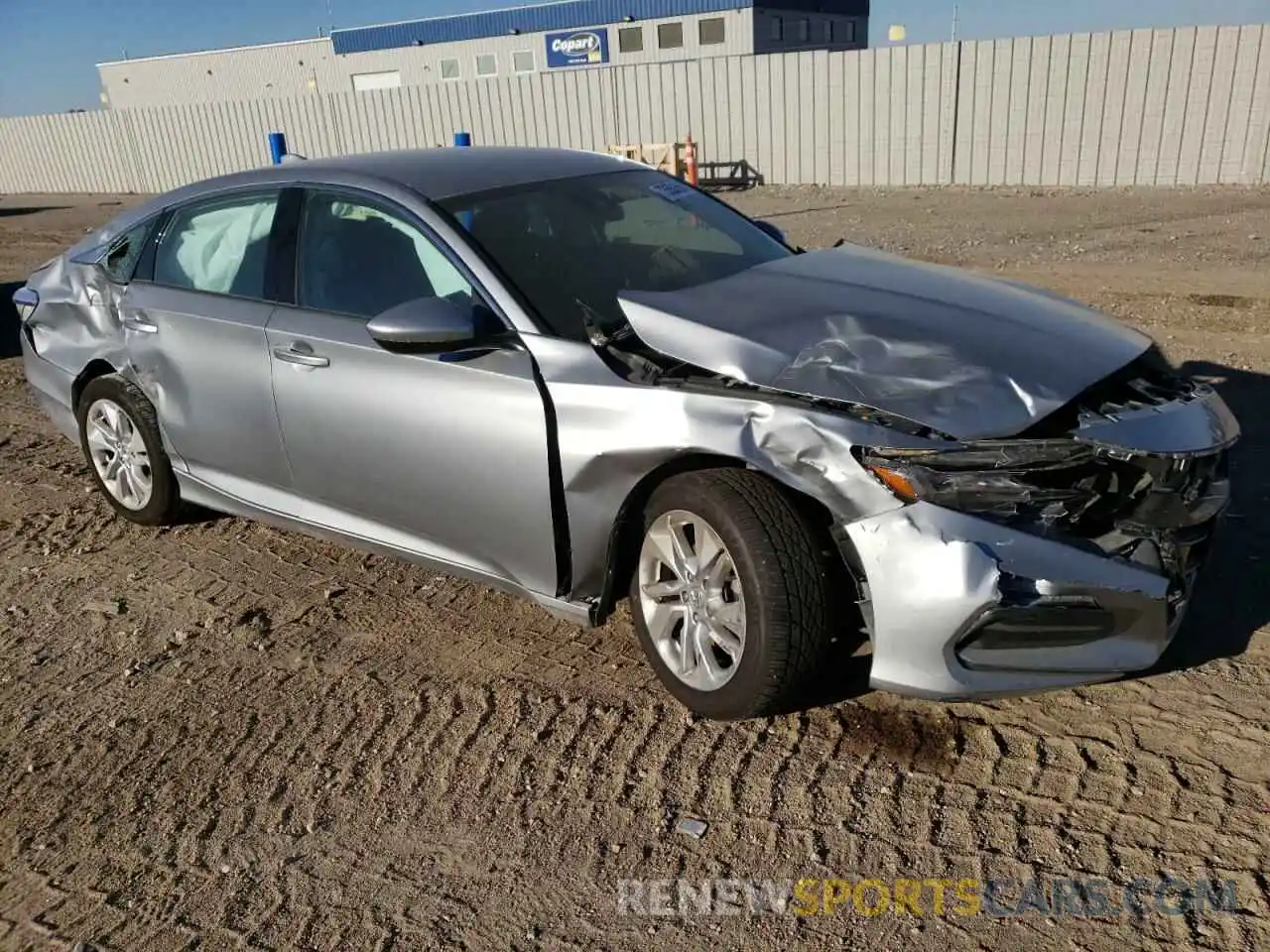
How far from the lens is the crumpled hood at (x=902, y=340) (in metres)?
2.95

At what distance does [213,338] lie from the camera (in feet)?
14.3

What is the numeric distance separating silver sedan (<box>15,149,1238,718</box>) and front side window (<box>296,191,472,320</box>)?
13mm

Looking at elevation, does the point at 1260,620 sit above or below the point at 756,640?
below

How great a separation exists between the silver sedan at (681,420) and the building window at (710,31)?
110 ft

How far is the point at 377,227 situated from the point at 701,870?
103 inches

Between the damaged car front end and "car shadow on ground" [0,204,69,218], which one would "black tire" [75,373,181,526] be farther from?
"car shadow on ground" [0,204,69,218]

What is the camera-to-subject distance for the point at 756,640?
2990mm

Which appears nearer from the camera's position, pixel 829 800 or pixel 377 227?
pixel 829 800

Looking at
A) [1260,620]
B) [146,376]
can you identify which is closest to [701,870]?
[1260,620]

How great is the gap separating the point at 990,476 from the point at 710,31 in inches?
1412

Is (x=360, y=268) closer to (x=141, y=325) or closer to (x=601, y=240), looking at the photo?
(x=601, y=240)

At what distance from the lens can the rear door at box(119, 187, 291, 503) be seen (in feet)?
13.9

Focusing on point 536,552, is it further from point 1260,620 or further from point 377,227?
point 1260,620

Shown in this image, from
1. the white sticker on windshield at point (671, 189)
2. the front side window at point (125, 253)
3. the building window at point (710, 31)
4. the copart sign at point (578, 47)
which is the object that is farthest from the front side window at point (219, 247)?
the copart sign at point (578, 47)
